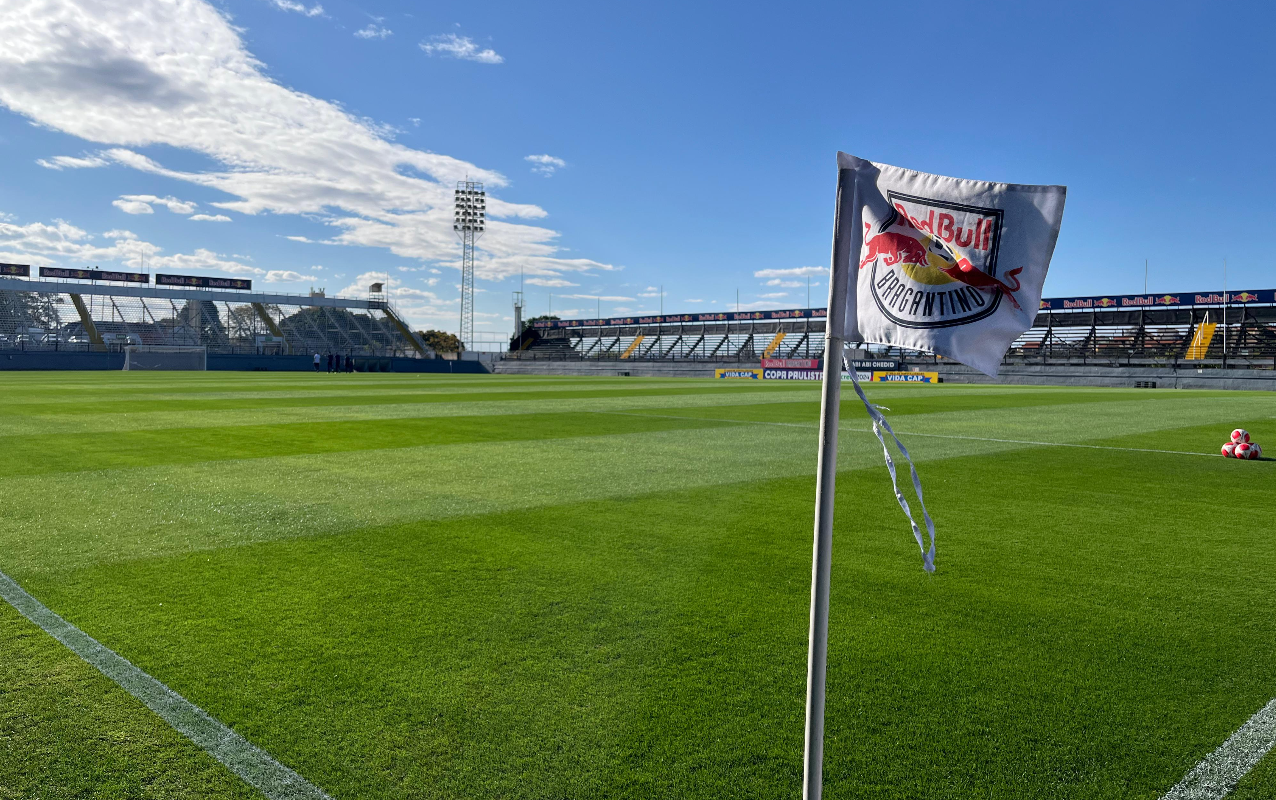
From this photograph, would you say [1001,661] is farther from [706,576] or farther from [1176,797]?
[706,576]

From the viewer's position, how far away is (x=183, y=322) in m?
63.8

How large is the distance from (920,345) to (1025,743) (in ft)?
5.29

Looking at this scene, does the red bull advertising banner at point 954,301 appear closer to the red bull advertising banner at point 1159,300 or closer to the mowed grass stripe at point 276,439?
the red bull advertising banner at point 1159,300

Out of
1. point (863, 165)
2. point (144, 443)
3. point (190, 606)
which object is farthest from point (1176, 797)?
point (144, 443)

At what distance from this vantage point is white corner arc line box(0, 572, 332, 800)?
253cm

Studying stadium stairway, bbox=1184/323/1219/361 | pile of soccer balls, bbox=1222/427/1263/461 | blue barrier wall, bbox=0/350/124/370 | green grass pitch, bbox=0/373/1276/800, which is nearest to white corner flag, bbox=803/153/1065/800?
green grass pitch, bbox=0/373/1276/800

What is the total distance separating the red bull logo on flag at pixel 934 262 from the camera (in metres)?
2.24

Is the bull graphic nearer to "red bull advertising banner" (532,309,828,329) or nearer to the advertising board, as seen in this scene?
the advertising board

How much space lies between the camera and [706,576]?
4812 millimetres

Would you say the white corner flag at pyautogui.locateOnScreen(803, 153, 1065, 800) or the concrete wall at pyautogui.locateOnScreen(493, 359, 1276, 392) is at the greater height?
the white corner flag at pyautogui.locateOnScreen(803, 153, 1065, 800)

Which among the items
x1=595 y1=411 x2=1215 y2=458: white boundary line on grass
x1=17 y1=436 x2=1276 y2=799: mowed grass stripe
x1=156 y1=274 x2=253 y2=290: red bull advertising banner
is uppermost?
x1=156 y1=274 x2=253 y2=290: red bull advertising banner

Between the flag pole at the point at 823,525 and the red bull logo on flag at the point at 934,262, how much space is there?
16 centimetres

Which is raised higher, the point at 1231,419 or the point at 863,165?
the point at 863,165

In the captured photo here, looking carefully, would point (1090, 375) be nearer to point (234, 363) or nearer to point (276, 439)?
point (276, 439)
